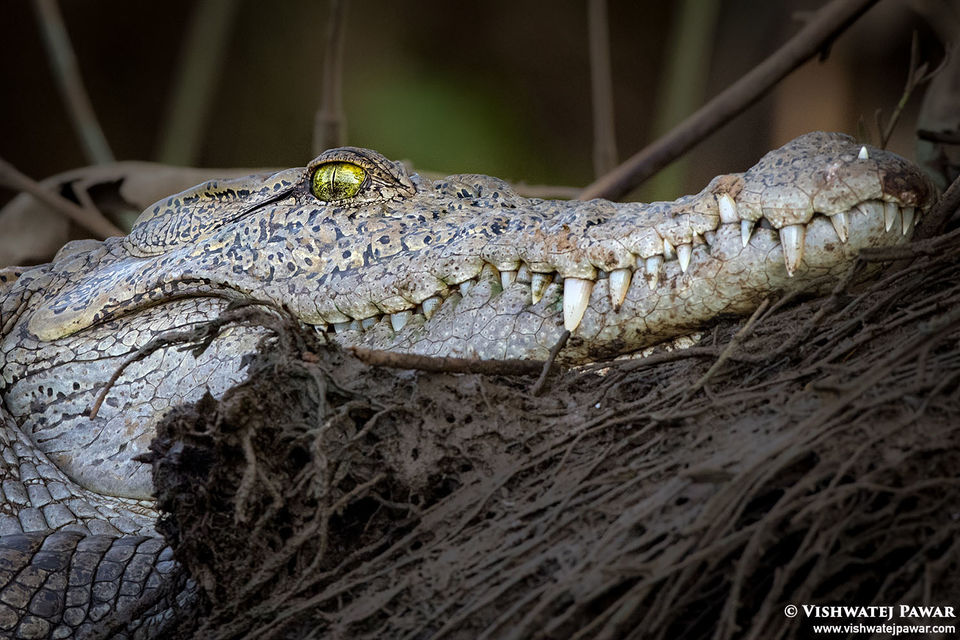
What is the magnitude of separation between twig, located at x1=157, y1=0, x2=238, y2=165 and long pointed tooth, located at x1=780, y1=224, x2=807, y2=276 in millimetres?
4265

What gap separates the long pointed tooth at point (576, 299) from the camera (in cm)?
197

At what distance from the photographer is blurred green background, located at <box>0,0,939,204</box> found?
208 inches

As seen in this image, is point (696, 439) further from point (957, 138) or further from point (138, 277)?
point (957, 138)

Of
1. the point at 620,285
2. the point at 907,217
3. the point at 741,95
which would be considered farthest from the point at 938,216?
the point at 741,95

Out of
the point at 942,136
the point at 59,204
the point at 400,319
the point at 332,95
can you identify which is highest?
the point at 332,95

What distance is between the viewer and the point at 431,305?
7.08 feet

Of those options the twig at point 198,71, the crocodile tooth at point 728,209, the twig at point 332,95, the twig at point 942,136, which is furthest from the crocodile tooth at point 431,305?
the twig at point 198,71

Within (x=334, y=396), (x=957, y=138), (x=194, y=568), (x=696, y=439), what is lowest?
(x=194, y=568)

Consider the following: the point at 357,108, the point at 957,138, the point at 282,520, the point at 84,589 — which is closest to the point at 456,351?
the point at 282,520

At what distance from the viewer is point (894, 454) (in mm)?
1256

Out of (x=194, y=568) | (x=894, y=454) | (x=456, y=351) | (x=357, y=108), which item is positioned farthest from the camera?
(x=357, y=108)

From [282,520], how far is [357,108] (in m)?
4.27

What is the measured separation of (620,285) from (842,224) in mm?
444

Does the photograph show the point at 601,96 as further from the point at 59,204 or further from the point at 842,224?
the point at 842,224
